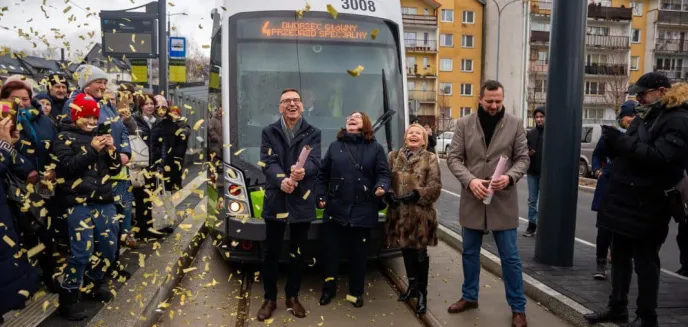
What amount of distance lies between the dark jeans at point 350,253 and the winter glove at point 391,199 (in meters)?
0.37

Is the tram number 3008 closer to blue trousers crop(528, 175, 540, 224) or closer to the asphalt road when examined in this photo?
blue trousers crop(528, 175, 540, 224)

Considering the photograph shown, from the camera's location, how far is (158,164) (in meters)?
7.82

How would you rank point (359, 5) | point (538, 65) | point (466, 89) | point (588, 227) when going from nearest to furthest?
point (359, 5)
point (588, 227)
point (538, 65)
point (466, 89)

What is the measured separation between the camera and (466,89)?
5891cm

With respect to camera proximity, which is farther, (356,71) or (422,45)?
(422,45)

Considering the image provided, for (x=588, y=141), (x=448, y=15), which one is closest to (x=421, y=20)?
(x=448, y=15)

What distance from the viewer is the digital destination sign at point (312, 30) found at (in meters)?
6.10

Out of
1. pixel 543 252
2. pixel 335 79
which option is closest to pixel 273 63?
pixel 335 79

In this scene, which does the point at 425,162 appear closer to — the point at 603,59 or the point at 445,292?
the point at 445,292

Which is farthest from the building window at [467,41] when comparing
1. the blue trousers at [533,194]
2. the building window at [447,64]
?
the blue trousers at [533,194]

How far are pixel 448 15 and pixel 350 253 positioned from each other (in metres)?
56.5

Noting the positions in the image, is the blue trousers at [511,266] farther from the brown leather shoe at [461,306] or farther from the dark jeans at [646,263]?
the dark jeans at [646,263]

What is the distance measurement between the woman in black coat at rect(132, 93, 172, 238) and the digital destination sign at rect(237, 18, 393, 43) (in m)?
2.21

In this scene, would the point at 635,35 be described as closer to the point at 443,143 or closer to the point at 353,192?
the point at 443,143
